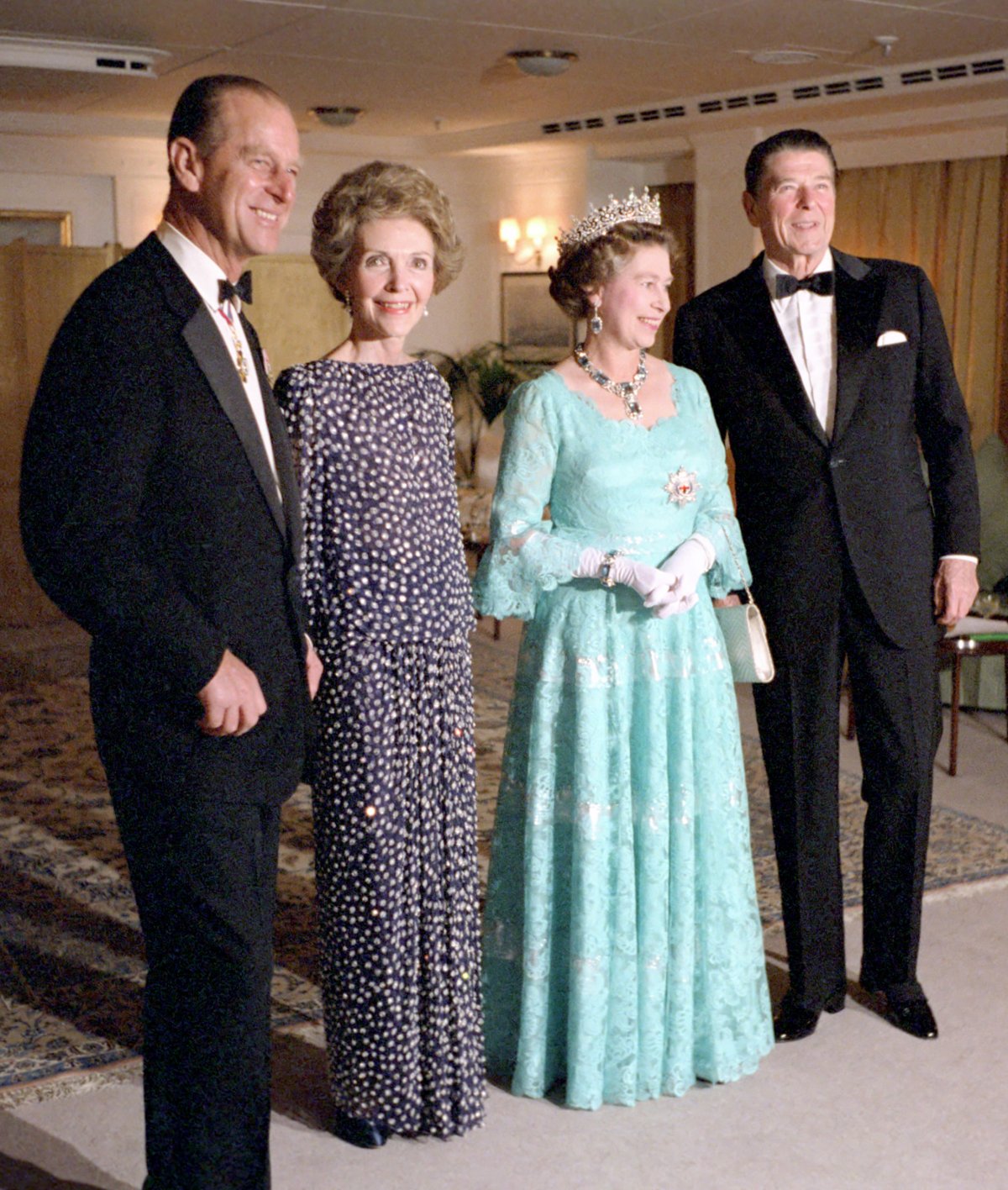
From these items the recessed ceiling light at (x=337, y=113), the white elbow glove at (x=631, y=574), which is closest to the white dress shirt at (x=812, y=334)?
the white elbow glove at (x=631, y=574)

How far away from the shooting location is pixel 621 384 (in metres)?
2.68

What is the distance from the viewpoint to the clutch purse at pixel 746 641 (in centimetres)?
277

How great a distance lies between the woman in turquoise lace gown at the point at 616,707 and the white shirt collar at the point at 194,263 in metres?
0.85

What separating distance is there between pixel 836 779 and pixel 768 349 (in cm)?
87

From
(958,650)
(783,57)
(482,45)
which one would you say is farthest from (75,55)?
(958,650)

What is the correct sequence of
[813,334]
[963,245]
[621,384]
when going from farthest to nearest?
[963,245], [813,334], [621,384]

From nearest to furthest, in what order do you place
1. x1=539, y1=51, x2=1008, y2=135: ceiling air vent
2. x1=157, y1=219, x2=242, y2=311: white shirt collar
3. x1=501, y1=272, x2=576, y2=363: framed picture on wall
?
x1=157, y1=219, x2=242, y2=311: white shirt collar → x1=539, y1=51, x2=1008, y2=135: ceiling air vent → x1=501, y1=272, x2=576, y2=363: framed picture on wall

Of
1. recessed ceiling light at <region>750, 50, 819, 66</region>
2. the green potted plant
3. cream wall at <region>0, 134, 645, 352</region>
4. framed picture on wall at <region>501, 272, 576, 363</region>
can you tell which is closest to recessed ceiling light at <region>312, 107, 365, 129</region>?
cream wall at <region>0, 134, 645, 352</region>

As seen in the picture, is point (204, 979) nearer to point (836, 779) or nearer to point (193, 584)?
point (193, 584)

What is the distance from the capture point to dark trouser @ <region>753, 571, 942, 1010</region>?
2.89 metres

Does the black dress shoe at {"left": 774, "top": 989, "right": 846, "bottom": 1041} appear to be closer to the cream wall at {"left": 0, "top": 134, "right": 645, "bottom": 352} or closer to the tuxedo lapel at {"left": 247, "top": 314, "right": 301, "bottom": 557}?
the tuxedo lapel at {"left": 247, "top": 314, "right": 301, "bottom": 557}

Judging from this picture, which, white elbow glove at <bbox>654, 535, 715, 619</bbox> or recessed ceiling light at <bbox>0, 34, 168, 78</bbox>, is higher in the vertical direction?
recessed ceiling light at <bbox>0, 34, 168, 78</bbox>

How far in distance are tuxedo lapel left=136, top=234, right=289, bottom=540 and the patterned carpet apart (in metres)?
1.55

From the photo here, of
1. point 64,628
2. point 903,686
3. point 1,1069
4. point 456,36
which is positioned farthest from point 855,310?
point 64,628
